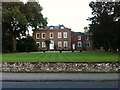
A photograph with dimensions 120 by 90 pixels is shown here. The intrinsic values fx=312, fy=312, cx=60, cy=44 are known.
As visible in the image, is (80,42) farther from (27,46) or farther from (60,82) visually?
(60,82)

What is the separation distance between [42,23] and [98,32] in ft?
32.6

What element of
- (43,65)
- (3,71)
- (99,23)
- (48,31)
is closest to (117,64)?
(43,65)

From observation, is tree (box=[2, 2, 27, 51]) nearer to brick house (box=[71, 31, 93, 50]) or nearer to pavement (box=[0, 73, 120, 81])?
brick house (box=[71, 31, 93, 50])

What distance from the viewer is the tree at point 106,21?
143 ft

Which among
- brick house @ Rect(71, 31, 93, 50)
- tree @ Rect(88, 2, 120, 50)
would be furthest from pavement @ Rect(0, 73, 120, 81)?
brick house @ Rect(71, 31, 93, 50)

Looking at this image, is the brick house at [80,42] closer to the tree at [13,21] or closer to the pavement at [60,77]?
the tree at [13,21]

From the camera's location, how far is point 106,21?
153 feet

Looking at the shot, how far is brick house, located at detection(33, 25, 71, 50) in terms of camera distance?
47275mm

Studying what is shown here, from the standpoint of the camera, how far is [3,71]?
21.8 metres

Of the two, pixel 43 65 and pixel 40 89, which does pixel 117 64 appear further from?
pixel 40 89

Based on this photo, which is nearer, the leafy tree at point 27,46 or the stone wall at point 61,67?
the stone wall at point 61,67

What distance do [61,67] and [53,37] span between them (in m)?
33.4

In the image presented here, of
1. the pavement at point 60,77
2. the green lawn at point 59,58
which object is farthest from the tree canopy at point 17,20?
the pavement at point 60,77

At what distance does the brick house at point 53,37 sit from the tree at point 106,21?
6156 mm
